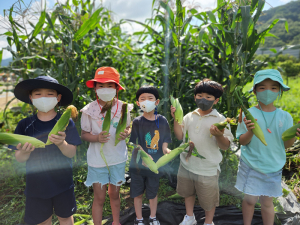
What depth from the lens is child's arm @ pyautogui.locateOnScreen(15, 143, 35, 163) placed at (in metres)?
1.42

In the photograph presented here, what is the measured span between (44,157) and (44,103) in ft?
1.61

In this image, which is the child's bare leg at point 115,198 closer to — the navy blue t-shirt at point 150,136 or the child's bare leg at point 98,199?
the child's bare leg at point 98,199

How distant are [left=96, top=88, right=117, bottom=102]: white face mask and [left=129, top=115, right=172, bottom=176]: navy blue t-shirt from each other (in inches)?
16.4

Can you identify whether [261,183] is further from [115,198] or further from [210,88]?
[115,198]

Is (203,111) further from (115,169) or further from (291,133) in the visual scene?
(115,169)

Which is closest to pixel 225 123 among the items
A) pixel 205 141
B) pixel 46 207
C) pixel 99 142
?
pixel 205 141

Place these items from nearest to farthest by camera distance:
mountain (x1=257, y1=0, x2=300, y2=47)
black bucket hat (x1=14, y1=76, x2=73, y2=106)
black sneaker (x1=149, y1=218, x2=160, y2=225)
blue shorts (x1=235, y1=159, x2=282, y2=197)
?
1. black bucket hat (x1=14, y1=76, x2=73, y2=106)
2. blue shorts (x1=235, y1=159, x2=282, y2=197)
3. black sneaker (x1=149, y1=218, x2=160, y2=225)
4. mountain (x1=257, y1=0, x2=300, y2=47)

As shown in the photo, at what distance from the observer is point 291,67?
22.2 metres

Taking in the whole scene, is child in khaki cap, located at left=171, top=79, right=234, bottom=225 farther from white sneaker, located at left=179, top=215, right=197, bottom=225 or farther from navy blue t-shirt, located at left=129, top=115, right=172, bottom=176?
white sneaker, located at left=179, top=215, right=197, bottom=225

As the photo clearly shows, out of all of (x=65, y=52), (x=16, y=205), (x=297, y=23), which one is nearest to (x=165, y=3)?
(x=65, y=52)

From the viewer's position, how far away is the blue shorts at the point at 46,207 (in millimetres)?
1706

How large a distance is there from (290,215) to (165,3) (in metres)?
3.22

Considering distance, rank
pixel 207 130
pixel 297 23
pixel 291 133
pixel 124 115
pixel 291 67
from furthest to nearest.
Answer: pixel 297 23 → pixel 291 67 → pixel 207 130 → pixel 124 115 → pixel 291 133

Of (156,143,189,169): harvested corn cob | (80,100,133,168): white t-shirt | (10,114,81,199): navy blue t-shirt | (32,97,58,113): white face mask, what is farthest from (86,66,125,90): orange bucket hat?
(156,143,189,169): harvested corn cob
